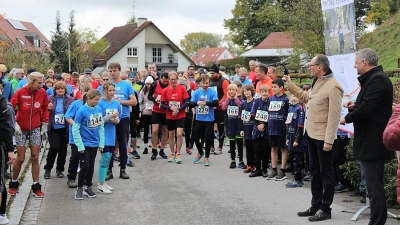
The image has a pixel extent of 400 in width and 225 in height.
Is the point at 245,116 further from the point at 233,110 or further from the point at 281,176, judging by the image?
the point at 281,176

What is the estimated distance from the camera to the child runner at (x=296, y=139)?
9.42 metres

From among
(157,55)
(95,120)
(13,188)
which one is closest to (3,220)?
(13,188)

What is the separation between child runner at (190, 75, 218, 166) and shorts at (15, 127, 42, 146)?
4044mm

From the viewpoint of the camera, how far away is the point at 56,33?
5794cm

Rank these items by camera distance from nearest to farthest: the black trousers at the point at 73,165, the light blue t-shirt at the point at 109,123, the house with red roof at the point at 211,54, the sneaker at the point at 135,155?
the light blue t-shirt at the point at 109,123
the black trousers at the point at 73,165
the sneaker at the point at 135,155
the house with red roof at the point at 211,54

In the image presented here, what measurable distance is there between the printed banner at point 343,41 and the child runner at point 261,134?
2181mm

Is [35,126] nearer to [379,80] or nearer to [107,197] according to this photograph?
[107,197]

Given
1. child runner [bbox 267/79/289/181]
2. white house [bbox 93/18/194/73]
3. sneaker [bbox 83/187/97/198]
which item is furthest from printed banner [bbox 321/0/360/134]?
white house [bbox 93/18/194/73]

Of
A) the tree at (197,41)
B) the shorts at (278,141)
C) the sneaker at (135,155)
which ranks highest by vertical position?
the tree at (197,41)

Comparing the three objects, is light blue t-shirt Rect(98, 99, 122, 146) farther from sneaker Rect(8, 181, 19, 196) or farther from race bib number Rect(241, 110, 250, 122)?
race bib number Rect(241, 110, 250, 122)

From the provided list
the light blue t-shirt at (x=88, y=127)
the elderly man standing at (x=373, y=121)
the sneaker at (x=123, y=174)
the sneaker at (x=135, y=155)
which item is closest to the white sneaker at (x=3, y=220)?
the light blue t-shirt at (x=88, y=127)

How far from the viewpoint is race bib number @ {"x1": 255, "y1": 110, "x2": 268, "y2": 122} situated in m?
10.3

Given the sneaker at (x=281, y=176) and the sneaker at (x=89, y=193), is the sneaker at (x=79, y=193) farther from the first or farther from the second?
the sneaker at (x=281, y=176)

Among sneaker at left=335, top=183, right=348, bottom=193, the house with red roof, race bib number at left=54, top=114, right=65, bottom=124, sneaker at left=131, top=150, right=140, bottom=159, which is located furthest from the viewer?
the house with red roof
